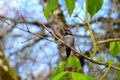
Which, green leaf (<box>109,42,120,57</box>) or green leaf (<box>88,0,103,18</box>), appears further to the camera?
green leaf (<box>109,42,120,57</box>)

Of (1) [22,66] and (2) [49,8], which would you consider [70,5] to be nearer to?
(2) [49,8]

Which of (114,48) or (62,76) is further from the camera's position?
(114,48)

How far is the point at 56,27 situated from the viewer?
337cm

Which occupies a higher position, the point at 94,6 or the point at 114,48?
the point at 94,6

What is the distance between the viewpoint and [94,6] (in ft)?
2.77

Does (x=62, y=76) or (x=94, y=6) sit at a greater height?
(x=94, y=6)

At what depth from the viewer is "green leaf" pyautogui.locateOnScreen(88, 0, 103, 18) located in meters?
0.84

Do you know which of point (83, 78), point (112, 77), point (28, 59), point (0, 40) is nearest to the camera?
point (83, 78)

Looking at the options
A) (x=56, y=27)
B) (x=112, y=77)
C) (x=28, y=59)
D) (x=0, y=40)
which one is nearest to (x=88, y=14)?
(x=112, y=77)

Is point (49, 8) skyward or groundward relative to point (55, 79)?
skyward

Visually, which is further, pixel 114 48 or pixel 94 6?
pixel 114 48

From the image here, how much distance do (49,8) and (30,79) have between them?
260 centimetres

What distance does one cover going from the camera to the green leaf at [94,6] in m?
0.84

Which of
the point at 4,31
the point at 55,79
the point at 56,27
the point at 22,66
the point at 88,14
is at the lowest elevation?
the point at 22,66
